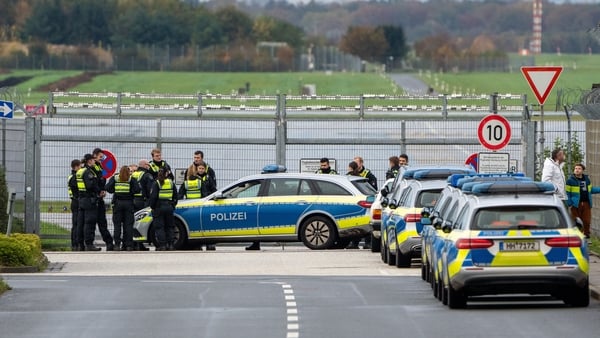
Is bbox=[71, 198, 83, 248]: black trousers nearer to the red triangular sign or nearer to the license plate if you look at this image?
the red triangular sign

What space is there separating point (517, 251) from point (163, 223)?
12523 millimetres

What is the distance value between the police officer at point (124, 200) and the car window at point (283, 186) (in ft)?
→ 8.10

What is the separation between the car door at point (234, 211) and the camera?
30250 millimetres

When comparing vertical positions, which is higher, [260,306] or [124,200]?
[124,200]

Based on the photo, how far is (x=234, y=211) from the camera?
3023 cm

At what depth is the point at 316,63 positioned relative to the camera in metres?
170

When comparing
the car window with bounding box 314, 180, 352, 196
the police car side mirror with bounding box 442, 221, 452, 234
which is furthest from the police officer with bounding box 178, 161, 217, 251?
the police car side mirror with bounding box 442, 221, 452, 234

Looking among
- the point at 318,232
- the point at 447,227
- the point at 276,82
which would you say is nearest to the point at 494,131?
the point at 318,232

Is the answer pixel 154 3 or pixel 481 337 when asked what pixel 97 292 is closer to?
pixel 481 337

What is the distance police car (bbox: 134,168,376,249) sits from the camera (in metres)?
30.0

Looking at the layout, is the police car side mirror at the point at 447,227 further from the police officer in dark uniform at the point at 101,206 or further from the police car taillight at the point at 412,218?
the police officer in dark uniform at the point at 101,206

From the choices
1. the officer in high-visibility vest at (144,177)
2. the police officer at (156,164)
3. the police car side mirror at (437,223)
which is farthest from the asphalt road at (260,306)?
the police officer at (156,164)

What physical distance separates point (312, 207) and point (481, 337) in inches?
550

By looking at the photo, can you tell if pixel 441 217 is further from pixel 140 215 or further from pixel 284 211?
pixel 140 215
